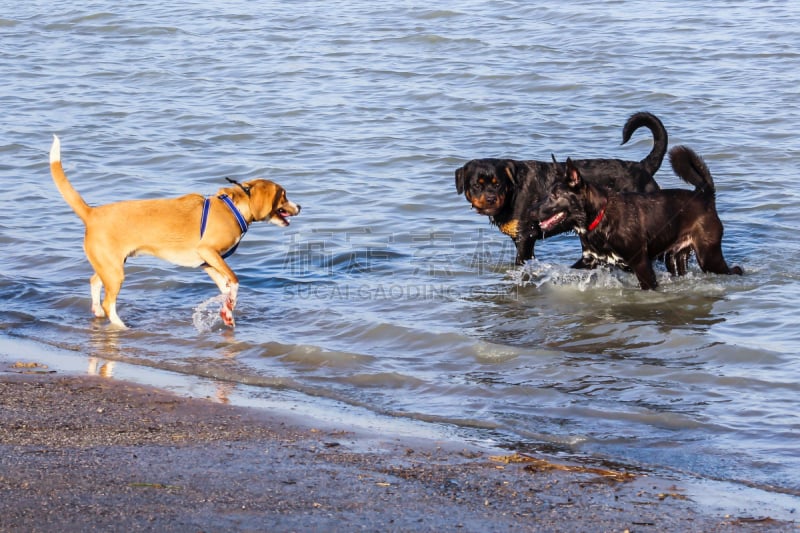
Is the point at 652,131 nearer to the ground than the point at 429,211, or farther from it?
farther from it

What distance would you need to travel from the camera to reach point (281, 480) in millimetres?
4605

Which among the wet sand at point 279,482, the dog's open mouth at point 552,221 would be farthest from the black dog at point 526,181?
the wet sand at point 279,482

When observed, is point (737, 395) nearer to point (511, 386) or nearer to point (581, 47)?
point (511, 386)

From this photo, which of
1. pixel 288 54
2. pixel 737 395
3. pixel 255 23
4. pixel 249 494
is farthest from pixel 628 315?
pixel 255 23

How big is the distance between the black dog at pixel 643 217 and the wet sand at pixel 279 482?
347cm

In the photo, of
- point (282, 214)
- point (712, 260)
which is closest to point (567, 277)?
point (712, 260)

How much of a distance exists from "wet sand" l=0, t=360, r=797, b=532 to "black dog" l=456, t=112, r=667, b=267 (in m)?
4.16

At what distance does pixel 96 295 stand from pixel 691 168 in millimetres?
4796

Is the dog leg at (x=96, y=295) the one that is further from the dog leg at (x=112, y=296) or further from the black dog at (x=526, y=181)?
the black dog at (x=526, y=181)

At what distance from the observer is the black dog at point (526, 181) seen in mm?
9320

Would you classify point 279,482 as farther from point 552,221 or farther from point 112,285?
point 552,221

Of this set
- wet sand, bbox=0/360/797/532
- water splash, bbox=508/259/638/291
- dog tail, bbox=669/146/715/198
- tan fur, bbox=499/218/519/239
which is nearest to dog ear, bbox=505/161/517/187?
tan fur, bbox=499/218/519/239

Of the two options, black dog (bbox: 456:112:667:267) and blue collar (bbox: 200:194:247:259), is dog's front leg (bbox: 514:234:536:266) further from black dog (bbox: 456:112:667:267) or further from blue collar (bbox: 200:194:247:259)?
blue collar (bbox: 200:194:247:259)

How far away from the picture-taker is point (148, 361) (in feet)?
23.3
